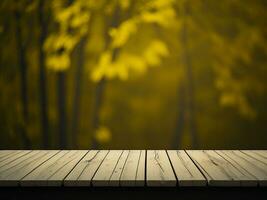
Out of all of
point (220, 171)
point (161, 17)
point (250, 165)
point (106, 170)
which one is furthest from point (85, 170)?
point (161, 17)

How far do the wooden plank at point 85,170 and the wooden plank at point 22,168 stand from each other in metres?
0.31

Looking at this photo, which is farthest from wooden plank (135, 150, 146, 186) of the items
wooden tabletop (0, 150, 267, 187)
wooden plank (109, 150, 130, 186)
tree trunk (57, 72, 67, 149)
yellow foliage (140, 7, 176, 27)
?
yellow foliage (140, 7, 176, 27)

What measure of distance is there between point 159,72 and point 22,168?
6.71 ft

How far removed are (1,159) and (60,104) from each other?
4.16ft

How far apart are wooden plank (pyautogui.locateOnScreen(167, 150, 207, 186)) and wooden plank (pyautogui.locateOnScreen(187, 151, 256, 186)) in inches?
1.9

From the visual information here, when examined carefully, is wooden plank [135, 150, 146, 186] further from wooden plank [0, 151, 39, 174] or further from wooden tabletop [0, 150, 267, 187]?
wooden plank [0, 151, 39, 174]

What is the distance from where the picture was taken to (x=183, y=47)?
4.66 metres

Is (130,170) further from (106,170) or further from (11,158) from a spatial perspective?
(11,158)

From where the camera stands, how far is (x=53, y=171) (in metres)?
2.96

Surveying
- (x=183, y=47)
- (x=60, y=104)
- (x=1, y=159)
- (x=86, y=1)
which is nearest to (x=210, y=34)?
(x=183, y=47)

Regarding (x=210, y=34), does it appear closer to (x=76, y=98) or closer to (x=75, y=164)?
(x=76, y=98)

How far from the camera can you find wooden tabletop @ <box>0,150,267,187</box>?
2627mm
